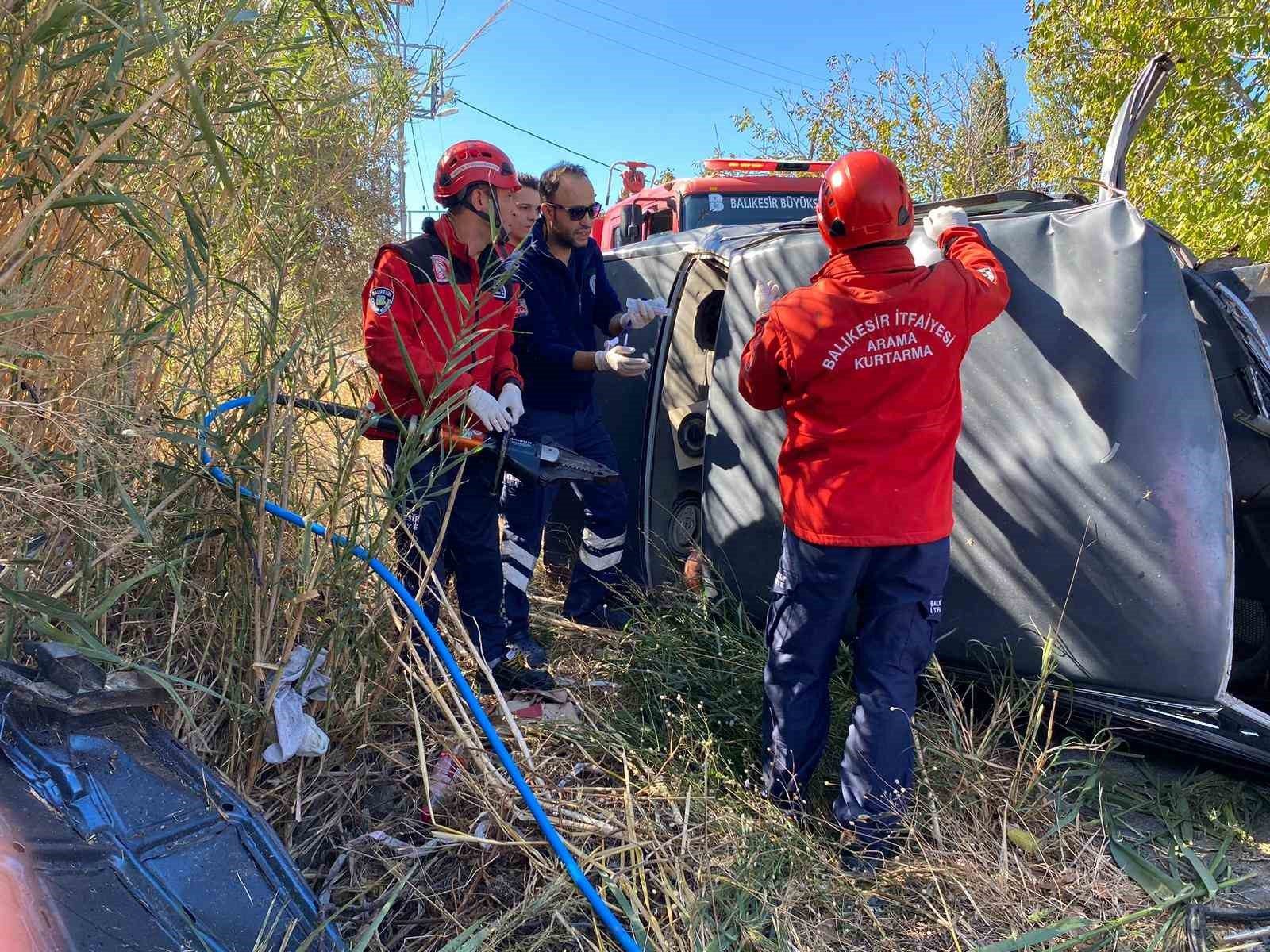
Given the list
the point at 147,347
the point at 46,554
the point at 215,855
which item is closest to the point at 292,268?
the point at 147,347

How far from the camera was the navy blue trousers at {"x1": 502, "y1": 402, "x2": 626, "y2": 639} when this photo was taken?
354 cm

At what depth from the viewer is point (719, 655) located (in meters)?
2.96

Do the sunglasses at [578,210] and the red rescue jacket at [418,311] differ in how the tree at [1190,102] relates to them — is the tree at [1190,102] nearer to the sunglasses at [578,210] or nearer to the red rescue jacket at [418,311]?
the sunglasses at [578,210]

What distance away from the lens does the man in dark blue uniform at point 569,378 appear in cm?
357

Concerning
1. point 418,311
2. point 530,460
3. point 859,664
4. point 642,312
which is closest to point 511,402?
point 530,460

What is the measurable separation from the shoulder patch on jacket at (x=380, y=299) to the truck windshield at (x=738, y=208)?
506cm

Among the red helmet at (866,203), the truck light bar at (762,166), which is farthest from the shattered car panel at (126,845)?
the truck light bar at (762,166)

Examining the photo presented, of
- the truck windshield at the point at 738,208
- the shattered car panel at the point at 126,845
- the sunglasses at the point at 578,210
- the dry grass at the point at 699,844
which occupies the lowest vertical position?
the dry grass at the point at 699,844

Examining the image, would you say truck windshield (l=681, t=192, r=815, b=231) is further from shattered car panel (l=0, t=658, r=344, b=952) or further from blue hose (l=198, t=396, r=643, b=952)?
shattered car panel (l=0, t=658, r=344, b=952)

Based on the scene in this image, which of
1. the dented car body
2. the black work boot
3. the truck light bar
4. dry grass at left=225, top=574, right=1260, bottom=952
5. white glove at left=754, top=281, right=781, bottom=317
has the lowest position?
dry grass at left=225, top=574, right=1260, bottom=952

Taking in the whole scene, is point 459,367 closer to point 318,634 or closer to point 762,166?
point 318,634

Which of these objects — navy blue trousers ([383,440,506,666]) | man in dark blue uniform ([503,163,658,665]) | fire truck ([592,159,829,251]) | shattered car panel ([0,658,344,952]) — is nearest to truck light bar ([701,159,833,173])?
fire truck ([592,159,829,251])

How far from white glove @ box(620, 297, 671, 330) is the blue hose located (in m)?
1.77

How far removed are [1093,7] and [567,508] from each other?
20.6ft
